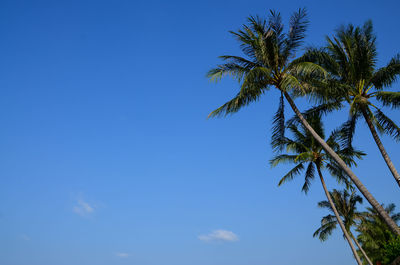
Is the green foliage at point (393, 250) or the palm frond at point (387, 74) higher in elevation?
the palm frond at point (387, 74)

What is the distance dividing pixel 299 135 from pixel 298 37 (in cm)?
952

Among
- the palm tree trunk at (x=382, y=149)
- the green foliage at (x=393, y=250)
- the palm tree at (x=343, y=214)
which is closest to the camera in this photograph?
the green foliage at (x=393, y=250)

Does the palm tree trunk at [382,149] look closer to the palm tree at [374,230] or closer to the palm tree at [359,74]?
the palm tree at [359,74]

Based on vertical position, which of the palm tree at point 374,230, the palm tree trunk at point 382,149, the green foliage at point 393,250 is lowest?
the green foliage at point 393,250

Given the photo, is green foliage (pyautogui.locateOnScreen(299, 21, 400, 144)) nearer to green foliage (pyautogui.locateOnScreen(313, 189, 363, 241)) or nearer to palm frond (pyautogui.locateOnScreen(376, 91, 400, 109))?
palm frond (pyautogui.locateOnScreen(376, 91, 400, 109))

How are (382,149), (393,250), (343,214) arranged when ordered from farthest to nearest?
(343,214), (382,149), (393,250)

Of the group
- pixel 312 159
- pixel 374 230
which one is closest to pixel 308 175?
pixel 312 159

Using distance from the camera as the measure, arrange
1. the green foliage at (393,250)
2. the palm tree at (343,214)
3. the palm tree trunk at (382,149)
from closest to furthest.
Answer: the green foliage at (393,250), the palm tree trunk at (382,149), the palm tree at (343,214)

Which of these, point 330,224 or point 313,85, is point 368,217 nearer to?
point 330,224

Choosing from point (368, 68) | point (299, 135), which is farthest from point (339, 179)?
point (368, 68)

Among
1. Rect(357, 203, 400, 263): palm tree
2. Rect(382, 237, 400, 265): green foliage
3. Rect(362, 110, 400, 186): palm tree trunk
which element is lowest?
Rect(382, 237, 400, 265): green foliage

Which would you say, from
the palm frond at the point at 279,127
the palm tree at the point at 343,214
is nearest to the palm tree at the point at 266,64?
the palm frond at the point at 279,127

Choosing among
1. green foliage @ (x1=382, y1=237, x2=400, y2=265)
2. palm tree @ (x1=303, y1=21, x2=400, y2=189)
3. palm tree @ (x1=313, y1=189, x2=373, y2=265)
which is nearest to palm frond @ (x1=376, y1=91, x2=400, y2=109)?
palm tree @ (x1=303, y1=21, x2=400, y2=189)

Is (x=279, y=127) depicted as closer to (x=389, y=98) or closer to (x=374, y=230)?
(x=389, y=98)
